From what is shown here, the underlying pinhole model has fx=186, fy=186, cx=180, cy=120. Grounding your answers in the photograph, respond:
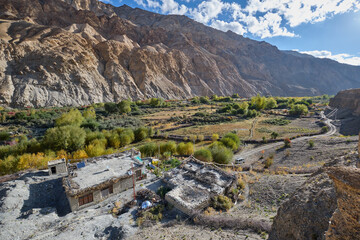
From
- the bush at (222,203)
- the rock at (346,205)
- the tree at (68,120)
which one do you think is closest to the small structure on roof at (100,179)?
the bush at (222,203)

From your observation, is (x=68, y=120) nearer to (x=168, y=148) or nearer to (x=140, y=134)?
(x=140, y=134)

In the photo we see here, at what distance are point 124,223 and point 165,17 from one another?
17707 centimetres

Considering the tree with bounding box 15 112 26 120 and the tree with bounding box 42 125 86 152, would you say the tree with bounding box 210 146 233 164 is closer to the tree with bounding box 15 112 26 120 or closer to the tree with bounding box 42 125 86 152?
the tree with bounding box 42 125 86 152

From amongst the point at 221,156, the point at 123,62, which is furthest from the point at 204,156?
the point at 123,62

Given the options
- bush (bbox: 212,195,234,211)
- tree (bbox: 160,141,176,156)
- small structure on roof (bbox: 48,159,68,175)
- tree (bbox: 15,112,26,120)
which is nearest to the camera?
bush (bbox: 212,195,234,211)

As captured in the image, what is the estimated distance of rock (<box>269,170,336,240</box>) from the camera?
643 centimetres

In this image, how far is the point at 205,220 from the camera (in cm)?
1055

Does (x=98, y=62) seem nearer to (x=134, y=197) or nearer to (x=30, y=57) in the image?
(x=30, y=57)

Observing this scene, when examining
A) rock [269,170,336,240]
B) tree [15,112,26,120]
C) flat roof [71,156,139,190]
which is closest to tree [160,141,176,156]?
flat roof [71,156,139,190]

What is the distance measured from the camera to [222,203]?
12.7 m

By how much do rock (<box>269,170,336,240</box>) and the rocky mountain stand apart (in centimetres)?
6915

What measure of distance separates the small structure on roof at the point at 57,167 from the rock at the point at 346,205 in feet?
62.9

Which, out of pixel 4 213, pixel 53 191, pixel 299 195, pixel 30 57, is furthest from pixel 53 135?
pixel 30 57

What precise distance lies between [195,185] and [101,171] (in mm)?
7768
